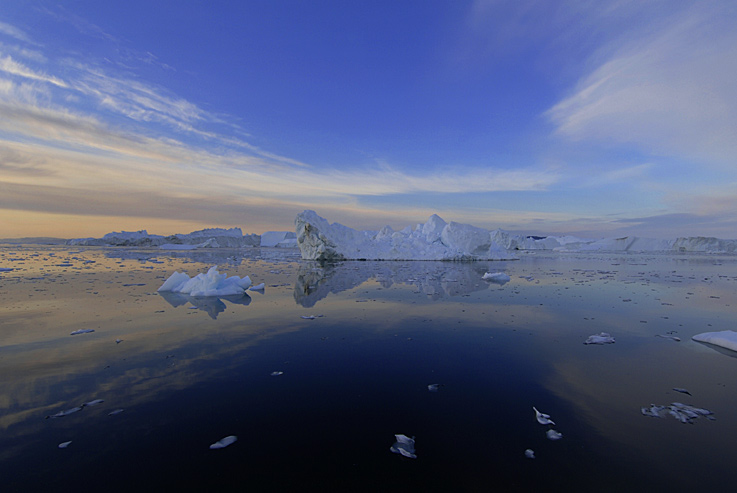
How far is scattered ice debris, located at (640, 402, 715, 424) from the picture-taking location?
2857 mm

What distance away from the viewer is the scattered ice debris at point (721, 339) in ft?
15.5

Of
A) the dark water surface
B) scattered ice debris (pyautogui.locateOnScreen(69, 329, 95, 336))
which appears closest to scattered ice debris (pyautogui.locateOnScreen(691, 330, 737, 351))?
the dark water surface

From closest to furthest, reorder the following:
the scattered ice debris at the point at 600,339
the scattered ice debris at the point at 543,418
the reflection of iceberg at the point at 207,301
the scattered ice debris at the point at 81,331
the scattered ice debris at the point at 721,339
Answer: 1. the scattered ice debris at the point at 543,418
2. the scattered ice debris at the point at 721,339
3. the scattered ice debris at the point at 600,339
4. the scattered ice debris at the point at 81,331
5. the reflection of iceberg at the point at 207,301

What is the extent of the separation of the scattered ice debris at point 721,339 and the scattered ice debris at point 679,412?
268cm

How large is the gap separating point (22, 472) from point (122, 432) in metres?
0.53

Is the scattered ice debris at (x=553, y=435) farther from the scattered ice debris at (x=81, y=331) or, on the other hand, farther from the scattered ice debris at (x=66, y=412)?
the scattered ice debris at (x=81, y=331)

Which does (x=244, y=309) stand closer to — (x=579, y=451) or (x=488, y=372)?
(x=488, y=372)

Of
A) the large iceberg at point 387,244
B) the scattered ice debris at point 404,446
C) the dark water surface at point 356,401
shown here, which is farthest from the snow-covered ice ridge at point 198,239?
the scattered ice debris at point 404,446

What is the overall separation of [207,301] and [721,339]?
31.0ft

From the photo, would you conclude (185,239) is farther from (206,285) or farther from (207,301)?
(207,301)

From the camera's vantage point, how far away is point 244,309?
707cm

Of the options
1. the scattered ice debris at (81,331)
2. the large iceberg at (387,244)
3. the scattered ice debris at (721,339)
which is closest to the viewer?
the scattered ice debris at (721,339)

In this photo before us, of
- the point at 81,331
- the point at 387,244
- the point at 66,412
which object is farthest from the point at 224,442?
the point at 387,244

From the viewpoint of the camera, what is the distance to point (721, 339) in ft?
15.9
